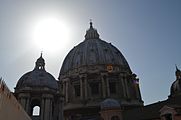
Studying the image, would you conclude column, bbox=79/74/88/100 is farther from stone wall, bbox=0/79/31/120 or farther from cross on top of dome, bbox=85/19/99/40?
stone wall, bbox=0/79/31/120

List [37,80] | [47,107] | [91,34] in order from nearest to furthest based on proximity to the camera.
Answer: [47,107], [37,80], [91,34]

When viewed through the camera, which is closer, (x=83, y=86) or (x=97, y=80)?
(x=83, y=86)

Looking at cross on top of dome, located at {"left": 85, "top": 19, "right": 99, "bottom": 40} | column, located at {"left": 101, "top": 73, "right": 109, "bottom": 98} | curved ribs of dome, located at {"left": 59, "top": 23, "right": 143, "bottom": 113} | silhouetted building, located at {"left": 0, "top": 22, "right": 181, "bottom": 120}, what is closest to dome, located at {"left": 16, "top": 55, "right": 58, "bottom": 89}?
silhouetted building, located at {"left": 0, "top": 22, "right": 181, "bottom": 120}

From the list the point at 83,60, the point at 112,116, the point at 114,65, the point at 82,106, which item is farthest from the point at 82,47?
the point at 112,116

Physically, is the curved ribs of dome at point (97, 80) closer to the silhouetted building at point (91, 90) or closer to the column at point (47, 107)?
the silhouetted building at point (91, 90)

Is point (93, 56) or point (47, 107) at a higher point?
point (93, 56)

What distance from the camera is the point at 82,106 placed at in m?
42.4

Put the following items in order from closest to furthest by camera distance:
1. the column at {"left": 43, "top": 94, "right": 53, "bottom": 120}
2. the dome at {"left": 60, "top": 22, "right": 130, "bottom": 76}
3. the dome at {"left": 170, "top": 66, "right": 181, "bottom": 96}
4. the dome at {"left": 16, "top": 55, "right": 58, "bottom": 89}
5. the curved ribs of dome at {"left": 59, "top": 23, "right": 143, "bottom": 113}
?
1. the column at {"left": 43, "top": 94, "right": 53, "bottom": 120}
2. the dome at {"left": 16, "top": 55, "right": 58, "bottom": 89}
3. the dome at {"left": 170, "top": 66, "right": 181, "bottom": 96}
4. the curved ribs of dome at {"left": 59, "top": 23, "right": 143, "bottom": 113}
5. the dome at {"left": 60, "top": 22, "right": 130, "bottom": 76}

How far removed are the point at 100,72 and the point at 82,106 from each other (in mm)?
7854

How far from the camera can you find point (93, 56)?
5122cm

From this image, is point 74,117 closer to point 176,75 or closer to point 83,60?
point 83,60

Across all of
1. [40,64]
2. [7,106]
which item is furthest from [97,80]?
[7,106]

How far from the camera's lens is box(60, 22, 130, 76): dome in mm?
49750

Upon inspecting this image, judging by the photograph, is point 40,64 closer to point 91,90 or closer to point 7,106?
point 91,90
